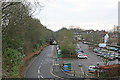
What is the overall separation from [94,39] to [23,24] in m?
29.5

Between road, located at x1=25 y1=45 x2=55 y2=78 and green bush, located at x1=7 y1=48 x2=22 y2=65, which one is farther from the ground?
green bush, located at x1=7 y1=48 x2=22 y2=65

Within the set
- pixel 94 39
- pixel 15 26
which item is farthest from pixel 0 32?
pixel 94 39

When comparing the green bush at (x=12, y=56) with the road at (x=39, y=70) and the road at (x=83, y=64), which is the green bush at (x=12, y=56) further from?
the road at (x=83, y=64)

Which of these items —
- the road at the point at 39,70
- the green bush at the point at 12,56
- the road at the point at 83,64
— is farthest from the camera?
the road at the point at 83,64

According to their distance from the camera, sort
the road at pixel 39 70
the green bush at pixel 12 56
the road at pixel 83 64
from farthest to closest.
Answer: the road at pixel 83 64
the green bush at pixel 12 56
the road at pixel 39 70

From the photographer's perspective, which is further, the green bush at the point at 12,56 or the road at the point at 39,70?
the green bush at the point at 12,56

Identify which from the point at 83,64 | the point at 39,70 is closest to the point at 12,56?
the point at 39,70

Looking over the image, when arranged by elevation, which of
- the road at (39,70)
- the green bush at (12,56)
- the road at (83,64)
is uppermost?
the green bush at (12,56)

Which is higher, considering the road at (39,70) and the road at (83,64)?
the road at (83,64)

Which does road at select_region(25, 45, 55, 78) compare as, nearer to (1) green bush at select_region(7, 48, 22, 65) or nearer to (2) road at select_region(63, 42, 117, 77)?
(1) green bush at select_region(7, 48, 22, 65)

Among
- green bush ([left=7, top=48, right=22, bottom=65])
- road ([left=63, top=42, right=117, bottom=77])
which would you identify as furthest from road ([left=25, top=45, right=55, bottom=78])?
road ([left=63, top=42, right=117, bottom=77])

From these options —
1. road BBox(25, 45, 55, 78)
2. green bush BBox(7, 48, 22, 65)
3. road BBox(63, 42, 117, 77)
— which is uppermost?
green bush BBox(7, 48, 22, 65)

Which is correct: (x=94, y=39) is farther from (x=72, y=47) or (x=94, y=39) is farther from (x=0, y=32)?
(x=0, y=32)

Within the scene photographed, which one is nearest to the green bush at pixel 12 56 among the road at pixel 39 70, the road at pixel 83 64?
the road at pixel 39 70
